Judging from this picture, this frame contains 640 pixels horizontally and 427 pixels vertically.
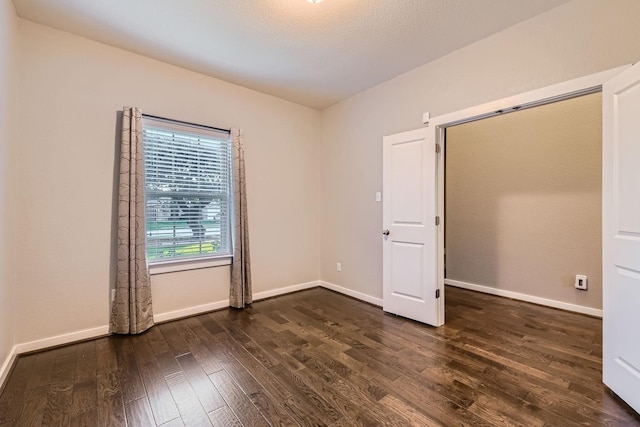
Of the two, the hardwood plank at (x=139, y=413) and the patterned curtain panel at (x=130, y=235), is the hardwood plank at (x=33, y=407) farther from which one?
the patterned curtain panel at (x=130, y=235)

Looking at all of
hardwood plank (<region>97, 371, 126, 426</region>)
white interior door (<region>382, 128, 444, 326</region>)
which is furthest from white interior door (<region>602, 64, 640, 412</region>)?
hardwood plank (<region>97, 371, 126, 426</region>)

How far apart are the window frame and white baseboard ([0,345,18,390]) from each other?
1088mm

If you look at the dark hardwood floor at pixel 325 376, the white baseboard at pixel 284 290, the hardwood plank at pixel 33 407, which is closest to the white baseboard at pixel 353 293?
the white baseboard at pixel 284 290

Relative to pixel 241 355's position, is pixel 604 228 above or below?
above

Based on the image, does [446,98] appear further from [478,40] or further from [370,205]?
[370,205]

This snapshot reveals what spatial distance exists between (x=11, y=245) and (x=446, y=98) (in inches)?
157

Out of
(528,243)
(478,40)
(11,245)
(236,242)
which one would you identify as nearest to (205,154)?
(236,242)

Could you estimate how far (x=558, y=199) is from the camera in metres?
3.52

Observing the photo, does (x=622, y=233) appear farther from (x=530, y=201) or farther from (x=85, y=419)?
(x=85, y=419)

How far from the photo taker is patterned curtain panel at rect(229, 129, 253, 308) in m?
3.43

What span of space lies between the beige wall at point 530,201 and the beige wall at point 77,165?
11.7 feet

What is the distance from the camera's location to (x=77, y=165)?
2.58m

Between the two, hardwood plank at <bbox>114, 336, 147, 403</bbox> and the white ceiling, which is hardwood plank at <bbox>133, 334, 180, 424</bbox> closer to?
hardwood plank at <bbox>114, 336, 147, 403</bbox>

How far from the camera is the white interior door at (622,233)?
164 cm
